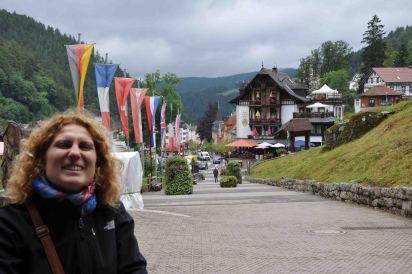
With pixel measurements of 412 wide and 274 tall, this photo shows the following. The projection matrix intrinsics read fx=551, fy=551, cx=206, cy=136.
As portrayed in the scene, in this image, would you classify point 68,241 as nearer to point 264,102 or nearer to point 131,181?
point 131,181

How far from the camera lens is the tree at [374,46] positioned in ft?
400

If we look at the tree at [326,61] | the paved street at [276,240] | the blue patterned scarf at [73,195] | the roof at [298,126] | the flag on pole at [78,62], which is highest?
the tree at [326,61]

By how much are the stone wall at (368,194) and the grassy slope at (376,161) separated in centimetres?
47

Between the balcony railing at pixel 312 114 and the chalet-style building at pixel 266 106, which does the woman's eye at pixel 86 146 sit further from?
the chalet-style building at pixel 266 106

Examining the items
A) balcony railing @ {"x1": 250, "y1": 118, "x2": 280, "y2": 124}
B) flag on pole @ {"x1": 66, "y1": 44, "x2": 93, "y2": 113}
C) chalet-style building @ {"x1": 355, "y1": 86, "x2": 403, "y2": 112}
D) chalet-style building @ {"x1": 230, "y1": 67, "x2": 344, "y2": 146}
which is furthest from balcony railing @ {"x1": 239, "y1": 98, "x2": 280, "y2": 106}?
flag on pole @ {"x1": 66, "y1": 44, "x2": 93, "y2": 113}

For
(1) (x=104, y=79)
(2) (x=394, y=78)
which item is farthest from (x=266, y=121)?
(1) (x=104, y=79)

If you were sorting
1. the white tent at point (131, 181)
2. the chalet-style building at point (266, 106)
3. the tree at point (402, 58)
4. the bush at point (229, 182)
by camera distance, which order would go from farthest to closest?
the tree at point (402, 58) → the chalet-style building at point (266, 106) → the bush at point (229, 182) → the white tent at point (131, 181)

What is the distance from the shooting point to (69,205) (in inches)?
103

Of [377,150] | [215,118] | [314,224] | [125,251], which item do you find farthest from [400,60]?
[125,251]

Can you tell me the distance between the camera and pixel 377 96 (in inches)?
3450

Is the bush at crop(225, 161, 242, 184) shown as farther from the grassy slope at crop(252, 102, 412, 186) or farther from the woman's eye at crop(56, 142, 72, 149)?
the woman's eye at crop(56, 142, 72, 149)

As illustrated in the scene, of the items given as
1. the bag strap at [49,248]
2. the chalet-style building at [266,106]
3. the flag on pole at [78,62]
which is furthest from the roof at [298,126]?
the bag strap at [49,248]

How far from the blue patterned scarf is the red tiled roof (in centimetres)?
11279

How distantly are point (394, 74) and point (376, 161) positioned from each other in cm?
9876
